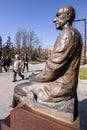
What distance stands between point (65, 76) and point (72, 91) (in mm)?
298

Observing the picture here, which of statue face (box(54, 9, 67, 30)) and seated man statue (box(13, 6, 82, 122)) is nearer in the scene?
seated man statue (box(13, 6, 82, 122))

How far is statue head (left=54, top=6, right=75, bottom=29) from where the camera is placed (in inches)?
161

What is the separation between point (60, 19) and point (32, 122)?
1942 mm

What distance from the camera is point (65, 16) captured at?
4086 millimetres

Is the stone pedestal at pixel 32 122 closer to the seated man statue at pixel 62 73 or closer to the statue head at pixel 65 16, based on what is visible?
the seated man statue at pixel 62 73

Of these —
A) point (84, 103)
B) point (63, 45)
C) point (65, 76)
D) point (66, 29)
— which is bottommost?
point (84, 103)

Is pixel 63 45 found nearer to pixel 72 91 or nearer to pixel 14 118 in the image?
pixel 72 91

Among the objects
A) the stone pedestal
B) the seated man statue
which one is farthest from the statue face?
the stone pedestal

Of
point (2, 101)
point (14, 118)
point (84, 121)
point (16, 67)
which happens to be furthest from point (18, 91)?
point (16, 67)

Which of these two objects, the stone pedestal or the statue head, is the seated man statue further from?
the stone pedestal

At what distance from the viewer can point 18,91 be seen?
434 centimetres

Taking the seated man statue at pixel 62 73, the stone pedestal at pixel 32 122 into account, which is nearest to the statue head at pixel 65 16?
the seated man statue at pixel 62 73

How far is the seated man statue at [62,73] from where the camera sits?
3.85 m

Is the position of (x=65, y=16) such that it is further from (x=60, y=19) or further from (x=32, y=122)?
(x=32, y=122)
